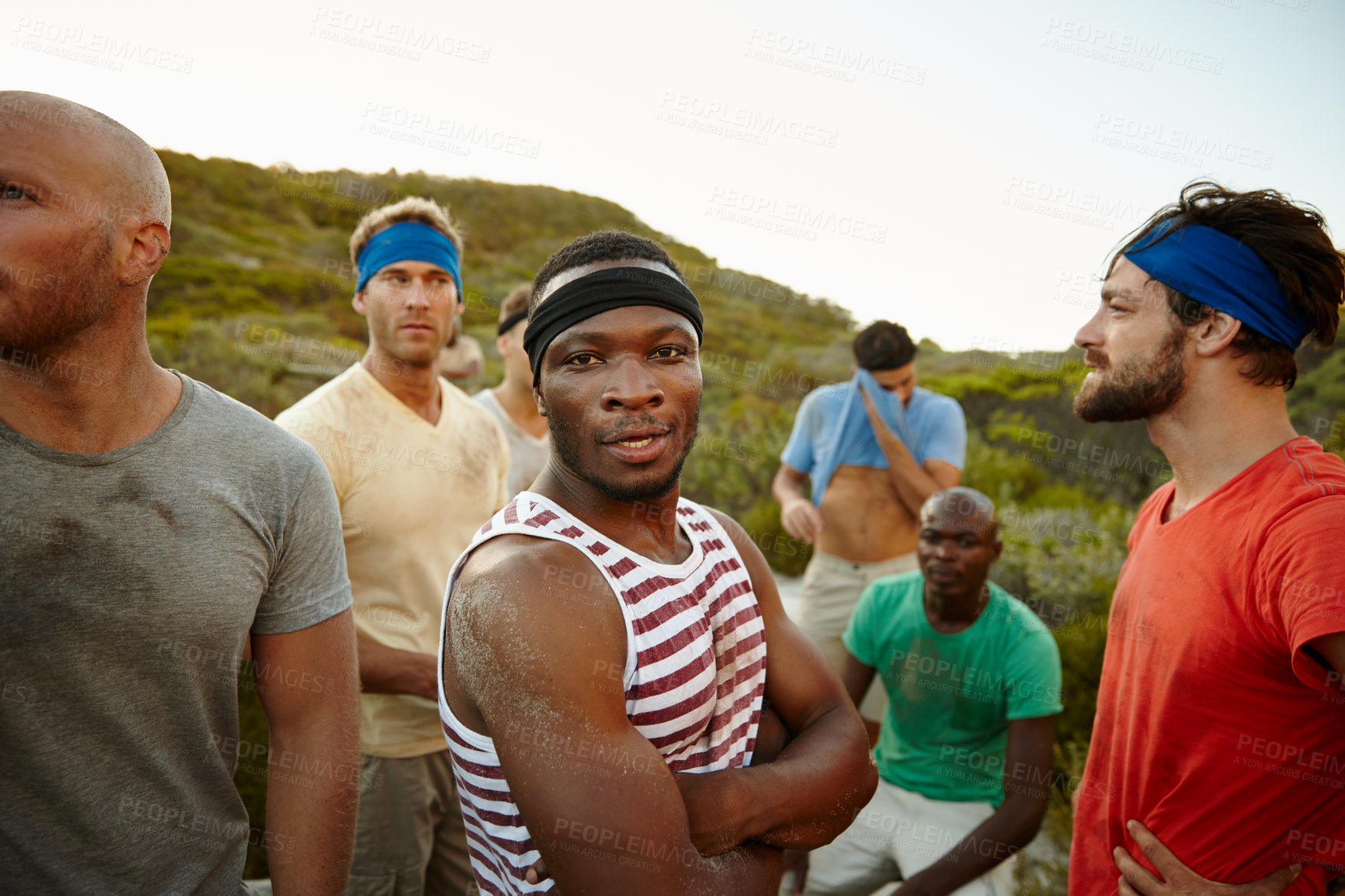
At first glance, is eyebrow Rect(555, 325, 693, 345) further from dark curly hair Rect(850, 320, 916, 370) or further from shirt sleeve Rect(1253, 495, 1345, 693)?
dark curly hair Rect(850, 320, 916, 370)

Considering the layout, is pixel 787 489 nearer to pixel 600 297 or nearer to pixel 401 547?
pixel 401 547

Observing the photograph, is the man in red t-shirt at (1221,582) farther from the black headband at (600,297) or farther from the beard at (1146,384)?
the black headband at (600,297)

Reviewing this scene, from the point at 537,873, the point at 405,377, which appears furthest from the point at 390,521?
the point at 537,873

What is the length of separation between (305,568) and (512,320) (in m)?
3.51

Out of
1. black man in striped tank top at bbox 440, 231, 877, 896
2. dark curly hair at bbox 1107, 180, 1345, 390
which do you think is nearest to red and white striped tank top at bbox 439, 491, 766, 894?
black man in striped tank top at bbox 440, 231, 877, 896

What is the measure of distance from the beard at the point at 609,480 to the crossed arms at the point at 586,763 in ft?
0.65

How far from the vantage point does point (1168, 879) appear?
6.92ft

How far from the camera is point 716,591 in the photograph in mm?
1874

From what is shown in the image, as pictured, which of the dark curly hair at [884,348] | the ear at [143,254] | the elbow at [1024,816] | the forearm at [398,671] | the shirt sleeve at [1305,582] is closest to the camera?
the ear at [143,254]

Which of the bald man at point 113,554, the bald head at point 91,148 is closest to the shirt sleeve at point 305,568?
the bald man at point 113,554

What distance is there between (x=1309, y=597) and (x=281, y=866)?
101 inches

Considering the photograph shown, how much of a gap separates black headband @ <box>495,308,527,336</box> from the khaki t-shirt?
1935 mm

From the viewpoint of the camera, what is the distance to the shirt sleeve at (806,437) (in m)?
5.52

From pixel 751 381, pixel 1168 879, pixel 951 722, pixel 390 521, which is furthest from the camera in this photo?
pixel 751 381
